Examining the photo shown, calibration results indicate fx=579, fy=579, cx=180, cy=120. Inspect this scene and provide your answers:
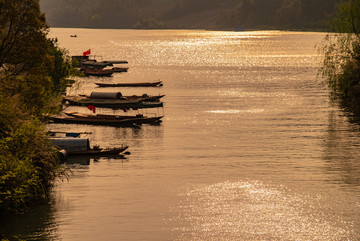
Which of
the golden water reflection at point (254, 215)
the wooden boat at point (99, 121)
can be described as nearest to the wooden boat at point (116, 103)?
the wooden boat at point (99, 121)

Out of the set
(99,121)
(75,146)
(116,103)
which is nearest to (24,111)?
(75,146)

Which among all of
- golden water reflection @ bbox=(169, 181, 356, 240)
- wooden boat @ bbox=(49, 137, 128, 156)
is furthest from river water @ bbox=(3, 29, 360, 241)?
wooden boat @ bbox=(49, 137, 128, 156)

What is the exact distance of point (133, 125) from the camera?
107m

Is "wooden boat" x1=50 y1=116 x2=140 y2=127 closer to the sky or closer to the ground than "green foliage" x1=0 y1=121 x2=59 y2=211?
closer to the ground

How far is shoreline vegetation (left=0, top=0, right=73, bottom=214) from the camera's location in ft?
164

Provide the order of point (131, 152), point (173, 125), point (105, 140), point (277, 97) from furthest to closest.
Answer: point (277, 97), point (173, 125), point (105, 140), point (131, 152)

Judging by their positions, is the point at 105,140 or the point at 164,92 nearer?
the point at 105,140

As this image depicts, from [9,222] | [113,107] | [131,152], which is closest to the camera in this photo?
[9,222]

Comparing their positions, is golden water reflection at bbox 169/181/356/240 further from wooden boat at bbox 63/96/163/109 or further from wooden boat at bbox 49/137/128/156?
wooden boat at bbox 63/96/163/109

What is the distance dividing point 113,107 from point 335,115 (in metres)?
48.9

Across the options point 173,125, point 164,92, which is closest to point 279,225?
point 173,125

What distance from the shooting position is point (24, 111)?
2281 inches

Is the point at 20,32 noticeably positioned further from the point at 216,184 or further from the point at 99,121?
the point at 99,121

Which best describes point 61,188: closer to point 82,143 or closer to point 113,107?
point 82,143
